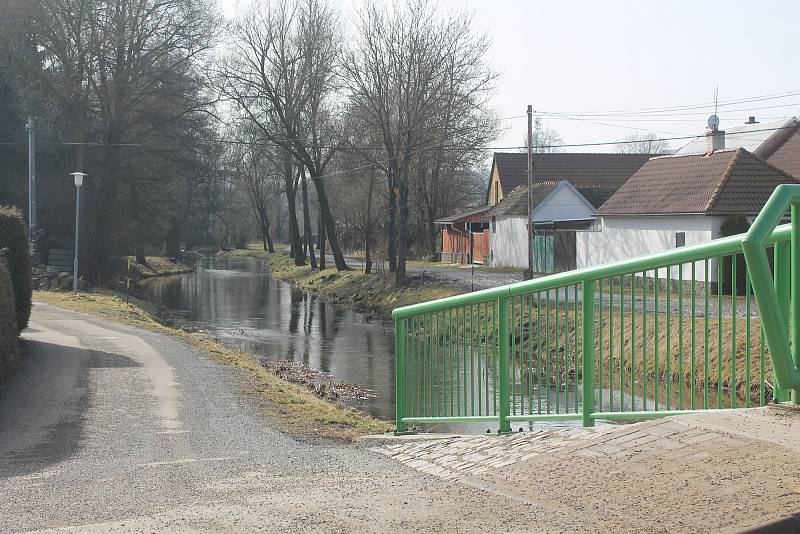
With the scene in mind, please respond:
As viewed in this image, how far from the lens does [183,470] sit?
8.06m

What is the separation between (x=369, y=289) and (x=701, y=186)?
57.2 feet

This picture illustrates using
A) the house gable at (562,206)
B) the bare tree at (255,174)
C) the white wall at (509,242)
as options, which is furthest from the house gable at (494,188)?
the bare tree at (255,174)

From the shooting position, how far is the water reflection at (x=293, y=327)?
2381 centimetres

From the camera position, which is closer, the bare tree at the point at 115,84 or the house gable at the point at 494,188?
the bare tree at the point at 115,84

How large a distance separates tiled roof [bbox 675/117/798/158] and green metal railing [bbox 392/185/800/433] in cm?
3828

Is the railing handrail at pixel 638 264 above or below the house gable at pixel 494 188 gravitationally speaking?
below

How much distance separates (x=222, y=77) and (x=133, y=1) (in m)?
8.42

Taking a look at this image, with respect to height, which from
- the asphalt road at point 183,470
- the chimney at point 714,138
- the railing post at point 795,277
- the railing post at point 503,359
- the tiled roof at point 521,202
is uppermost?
the chimney at point 714,138

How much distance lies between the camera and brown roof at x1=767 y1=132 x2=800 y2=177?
4050 cm

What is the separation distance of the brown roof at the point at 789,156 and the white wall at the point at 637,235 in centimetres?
913

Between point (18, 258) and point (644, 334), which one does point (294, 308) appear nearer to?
point (18, 258)

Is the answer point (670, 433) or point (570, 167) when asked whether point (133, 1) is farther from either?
point (670, 433)

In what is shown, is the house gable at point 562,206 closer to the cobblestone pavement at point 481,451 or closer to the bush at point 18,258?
the bush at point 18,258

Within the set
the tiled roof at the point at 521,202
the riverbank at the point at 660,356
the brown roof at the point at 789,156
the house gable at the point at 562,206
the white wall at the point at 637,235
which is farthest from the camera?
the tiled roof at the point at 521,202
